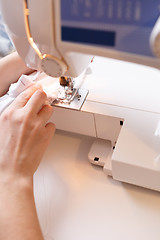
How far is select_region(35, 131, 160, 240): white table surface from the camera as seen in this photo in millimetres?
681

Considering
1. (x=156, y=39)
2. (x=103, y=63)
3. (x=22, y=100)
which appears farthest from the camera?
(x=103, y=63)

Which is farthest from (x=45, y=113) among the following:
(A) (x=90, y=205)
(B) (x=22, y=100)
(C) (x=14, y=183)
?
(A) (x=90, y=205)

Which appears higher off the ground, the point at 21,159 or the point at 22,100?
the point at 22,100

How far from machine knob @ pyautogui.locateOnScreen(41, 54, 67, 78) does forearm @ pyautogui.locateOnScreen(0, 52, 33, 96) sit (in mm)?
361

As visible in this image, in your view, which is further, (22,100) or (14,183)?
(22,100)

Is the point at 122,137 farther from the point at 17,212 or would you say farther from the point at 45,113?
the point at 17,212

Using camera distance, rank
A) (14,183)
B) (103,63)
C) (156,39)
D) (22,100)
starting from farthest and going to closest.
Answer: (103,63) → (22,100) → (14,183) → (156,39)

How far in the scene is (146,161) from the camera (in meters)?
0.68

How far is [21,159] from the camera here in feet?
1.98

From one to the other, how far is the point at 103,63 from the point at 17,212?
56 cm

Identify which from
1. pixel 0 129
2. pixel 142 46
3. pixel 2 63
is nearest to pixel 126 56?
pixel 142 46

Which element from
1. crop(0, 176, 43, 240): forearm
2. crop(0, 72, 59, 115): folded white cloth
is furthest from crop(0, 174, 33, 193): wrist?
crop(0, 72, 59, 115): folded white cloth

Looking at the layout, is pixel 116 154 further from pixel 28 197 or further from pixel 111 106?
pixel 28 197

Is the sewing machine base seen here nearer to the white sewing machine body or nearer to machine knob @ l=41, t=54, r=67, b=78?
the white sewing machine body
